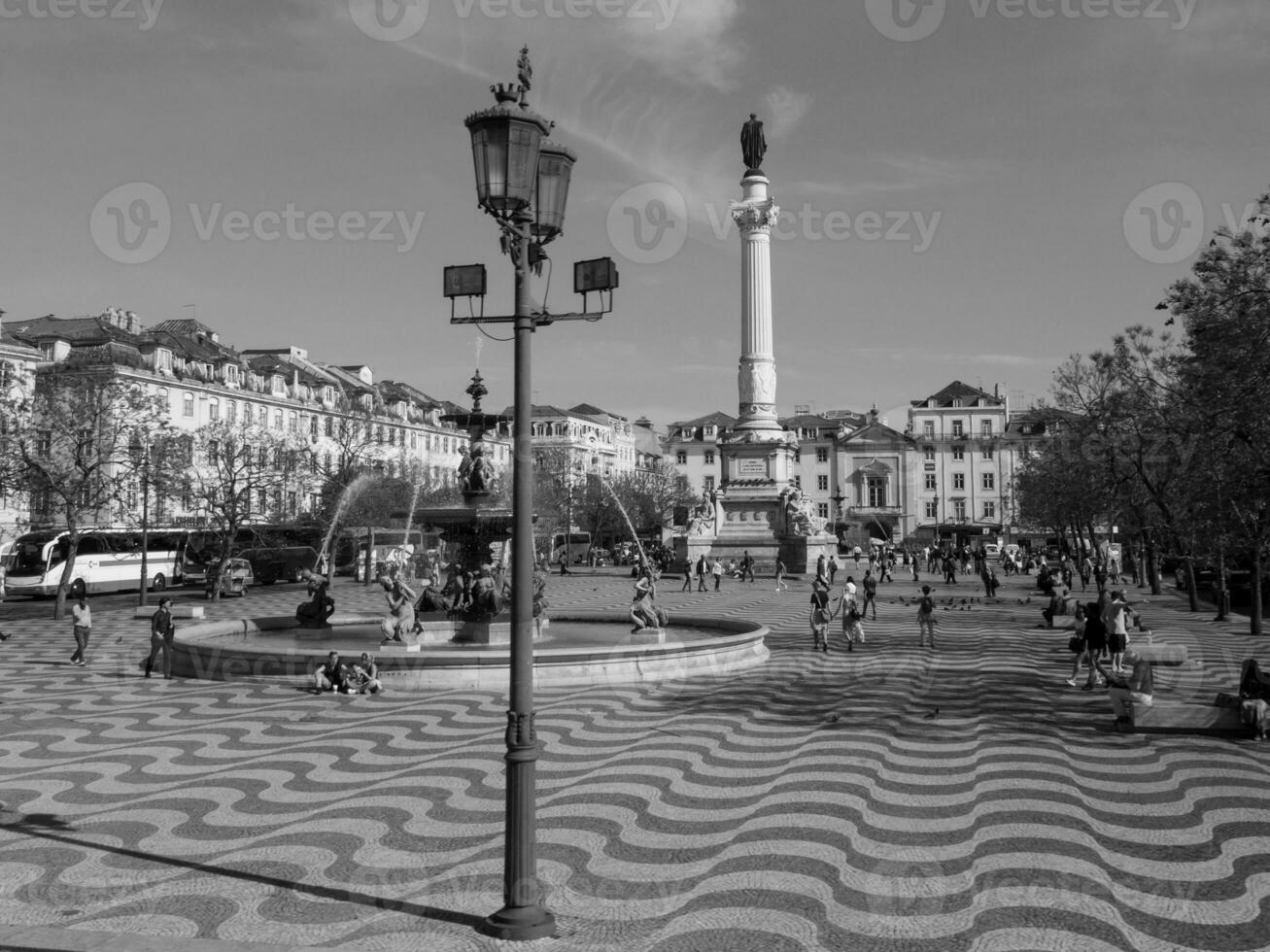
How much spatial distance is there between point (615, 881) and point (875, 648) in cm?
1605

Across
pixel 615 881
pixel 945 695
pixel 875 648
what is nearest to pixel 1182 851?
pixel 615 881

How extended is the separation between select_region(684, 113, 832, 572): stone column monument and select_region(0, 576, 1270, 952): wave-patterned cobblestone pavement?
131 feet

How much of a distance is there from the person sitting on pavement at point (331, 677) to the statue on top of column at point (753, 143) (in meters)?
51.3

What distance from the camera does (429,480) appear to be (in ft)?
260

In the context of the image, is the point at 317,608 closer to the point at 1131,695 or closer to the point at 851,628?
the point at 851,628

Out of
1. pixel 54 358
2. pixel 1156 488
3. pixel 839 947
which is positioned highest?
pixel 54 358

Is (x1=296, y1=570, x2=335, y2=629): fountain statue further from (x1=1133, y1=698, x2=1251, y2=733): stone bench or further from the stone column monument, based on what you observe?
the stone column monument

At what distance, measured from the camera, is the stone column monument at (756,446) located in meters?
56.5

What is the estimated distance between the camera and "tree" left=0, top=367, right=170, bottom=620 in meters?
33.3

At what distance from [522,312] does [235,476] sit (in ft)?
133

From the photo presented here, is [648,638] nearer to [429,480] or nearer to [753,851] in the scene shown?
[753,851]

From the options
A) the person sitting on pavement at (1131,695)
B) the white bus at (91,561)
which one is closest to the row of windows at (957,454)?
the white bus at (91,561)

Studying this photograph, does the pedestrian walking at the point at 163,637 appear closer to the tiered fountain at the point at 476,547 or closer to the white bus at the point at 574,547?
the tiered fountain at the point at 476,547

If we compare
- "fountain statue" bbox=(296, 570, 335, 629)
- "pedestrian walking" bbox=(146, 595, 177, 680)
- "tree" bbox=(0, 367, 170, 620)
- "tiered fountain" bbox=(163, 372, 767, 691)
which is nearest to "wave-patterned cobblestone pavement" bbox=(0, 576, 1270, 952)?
"tiered fountain" bbox=(163, 372, 767, 691)
